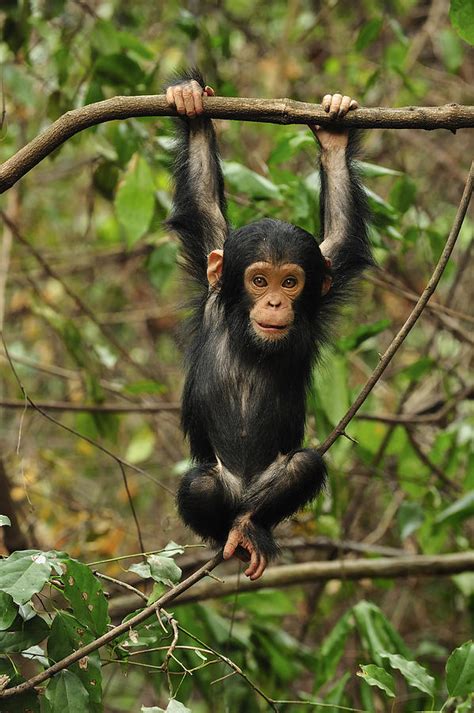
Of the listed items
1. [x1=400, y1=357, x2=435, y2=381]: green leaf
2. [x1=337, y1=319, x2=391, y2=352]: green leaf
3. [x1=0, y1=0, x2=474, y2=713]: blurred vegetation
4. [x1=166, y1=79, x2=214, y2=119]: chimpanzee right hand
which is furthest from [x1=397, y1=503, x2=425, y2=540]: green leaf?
[x1=166, y1=79, x2=214, y2=119]: chimpanzee right hand

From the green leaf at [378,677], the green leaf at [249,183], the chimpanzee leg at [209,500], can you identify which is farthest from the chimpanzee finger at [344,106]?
the green leaf at [378,677]

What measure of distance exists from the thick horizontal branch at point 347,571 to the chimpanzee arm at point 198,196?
202 cm

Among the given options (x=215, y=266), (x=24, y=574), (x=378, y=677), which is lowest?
(x=378, y=677)

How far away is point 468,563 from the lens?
18.4 feet

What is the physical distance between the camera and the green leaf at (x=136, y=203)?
16.9 feet

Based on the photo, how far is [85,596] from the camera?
3.23 m

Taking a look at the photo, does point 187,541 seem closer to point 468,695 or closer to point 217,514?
point 217,514

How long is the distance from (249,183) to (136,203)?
24.7 inches

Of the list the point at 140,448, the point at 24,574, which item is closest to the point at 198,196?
the point at 24,574

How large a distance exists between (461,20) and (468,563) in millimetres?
3058

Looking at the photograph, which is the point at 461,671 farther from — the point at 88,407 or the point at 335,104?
the point at 88,407

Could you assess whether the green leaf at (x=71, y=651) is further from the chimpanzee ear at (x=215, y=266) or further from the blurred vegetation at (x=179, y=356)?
the chimpanzee ear at (x=215, y=266)

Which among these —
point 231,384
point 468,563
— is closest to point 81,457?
point 468,563

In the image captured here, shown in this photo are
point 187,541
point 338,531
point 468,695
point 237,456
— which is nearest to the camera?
point 468,695
